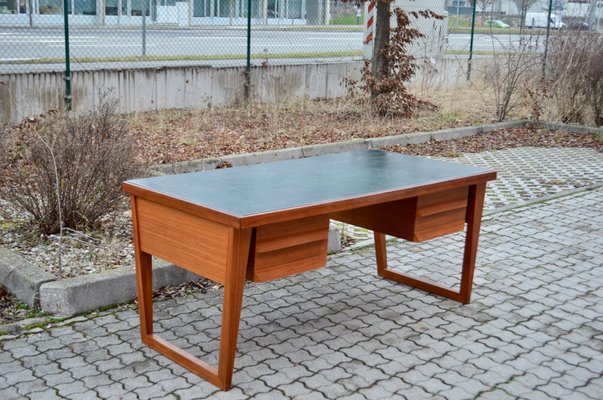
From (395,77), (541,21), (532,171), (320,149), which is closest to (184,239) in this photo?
(320,149)

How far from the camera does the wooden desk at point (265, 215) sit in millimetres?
3650

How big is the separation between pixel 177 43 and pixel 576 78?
6.97 m

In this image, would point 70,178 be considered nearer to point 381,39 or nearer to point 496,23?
point 381,39

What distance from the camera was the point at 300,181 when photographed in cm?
432

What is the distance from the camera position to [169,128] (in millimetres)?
10203

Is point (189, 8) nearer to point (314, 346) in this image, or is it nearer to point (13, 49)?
point (13, 49)

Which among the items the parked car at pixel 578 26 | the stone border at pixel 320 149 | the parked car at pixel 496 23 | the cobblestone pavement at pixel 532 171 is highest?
the parked car at pixel 578 26

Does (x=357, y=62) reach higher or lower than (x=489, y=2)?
lower

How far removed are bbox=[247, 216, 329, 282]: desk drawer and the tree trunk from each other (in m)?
8.83

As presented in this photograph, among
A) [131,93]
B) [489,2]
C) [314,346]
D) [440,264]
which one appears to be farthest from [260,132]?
[489,2]

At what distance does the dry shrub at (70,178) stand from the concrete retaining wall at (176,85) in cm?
389

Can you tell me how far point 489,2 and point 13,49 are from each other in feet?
33.7

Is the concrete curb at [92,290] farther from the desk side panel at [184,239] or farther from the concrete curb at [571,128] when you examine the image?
the concrete curb at [571,128]

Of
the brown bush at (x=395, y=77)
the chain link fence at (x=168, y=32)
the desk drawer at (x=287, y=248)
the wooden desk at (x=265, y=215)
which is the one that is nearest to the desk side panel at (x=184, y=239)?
the wooden desk at (x=265, y=215)
